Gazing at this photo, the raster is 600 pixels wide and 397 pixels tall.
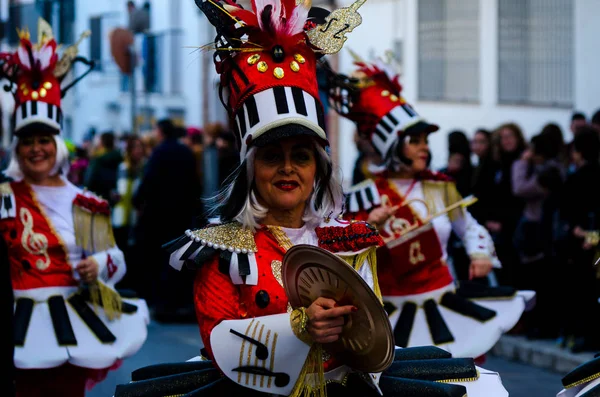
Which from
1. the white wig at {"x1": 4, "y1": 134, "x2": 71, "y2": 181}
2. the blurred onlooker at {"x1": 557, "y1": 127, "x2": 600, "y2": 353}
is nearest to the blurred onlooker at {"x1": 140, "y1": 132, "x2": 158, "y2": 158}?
the blurred onlooker at {"x1": 557, "y1": 127, "x2": 600, "y2": 353}

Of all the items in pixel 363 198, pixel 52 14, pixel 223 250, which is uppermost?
pixel 52 14

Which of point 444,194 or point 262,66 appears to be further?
point 444,194

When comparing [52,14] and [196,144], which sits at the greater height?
[52,14]

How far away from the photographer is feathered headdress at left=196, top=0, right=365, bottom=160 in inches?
172

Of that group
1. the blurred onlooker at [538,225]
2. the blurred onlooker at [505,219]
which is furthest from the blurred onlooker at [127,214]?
the blurred onlooker at [538,225]

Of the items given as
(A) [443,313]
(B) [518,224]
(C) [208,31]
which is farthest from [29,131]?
(C) [208,31]

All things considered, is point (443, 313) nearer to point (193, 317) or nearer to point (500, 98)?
point (193, 317)

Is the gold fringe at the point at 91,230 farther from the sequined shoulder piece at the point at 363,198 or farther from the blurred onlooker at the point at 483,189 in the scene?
the blurred onlooker at the point at 483,189

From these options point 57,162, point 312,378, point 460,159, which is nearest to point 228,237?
point 312,378

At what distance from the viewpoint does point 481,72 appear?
17.6 metres

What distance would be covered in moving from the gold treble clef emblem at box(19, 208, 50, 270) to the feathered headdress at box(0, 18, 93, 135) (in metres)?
0.57

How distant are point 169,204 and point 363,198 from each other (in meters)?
6.49

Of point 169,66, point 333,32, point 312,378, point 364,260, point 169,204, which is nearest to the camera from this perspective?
point 312,378

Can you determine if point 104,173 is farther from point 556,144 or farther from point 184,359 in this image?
point 556,144
